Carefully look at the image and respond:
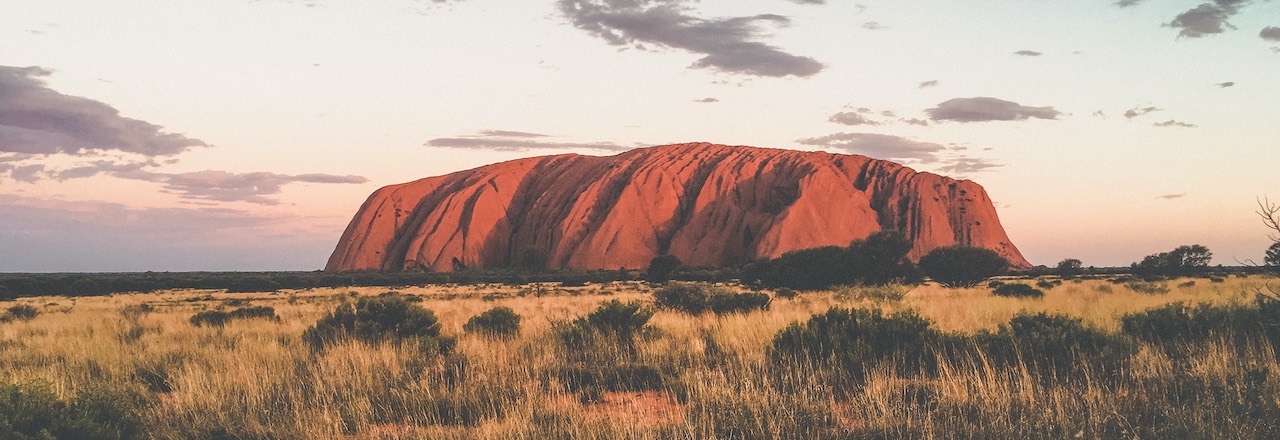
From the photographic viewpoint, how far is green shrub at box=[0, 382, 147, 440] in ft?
16.3

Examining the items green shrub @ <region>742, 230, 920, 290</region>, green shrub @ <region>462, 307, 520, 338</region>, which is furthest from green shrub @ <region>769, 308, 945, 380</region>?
green shrub @ <region>742, 230, 920, 290</region>

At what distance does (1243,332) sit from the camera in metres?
9.77

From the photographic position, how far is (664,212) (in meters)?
102

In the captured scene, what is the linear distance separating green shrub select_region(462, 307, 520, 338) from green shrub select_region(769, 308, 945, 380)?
6159 mm

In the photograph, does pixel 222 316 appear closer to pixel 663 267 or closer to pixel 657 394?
pixel 657 394

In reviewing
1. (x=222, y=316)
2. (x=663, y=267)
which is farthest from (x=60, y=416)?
(x=663, y=267)

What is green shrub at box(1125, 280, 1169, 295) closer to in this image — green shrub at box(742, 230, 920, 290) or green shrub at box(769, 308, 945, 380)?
green shrub at box(742, 230, 920, 290)

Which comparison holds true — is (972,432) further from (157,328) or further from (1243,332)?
(157,328)

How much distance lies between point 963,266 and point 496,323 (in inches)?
1543

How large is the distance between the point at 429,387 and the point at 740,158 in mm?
104792

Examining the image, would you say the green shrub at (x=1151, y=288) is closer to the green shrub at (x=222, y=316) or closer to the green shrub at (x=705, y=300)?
the green shrub at (x=705, y=300)

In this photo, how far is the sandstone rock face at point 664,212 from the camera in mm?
94562

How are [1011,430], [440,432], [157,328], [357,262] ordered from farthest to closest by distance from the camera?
[357,262] < [157,328] < [440,432] < [1011,430]

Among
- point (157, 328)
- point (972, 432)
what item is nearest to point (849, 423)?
point (972, 432)
